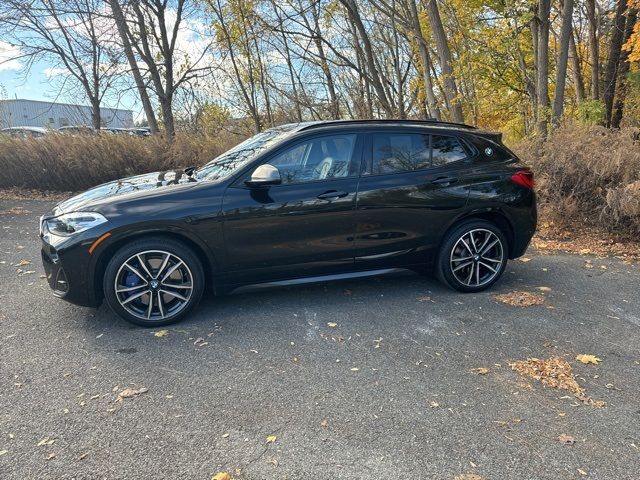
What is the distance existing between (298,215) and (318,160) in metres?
0.59

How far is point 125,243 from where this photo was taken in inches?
151

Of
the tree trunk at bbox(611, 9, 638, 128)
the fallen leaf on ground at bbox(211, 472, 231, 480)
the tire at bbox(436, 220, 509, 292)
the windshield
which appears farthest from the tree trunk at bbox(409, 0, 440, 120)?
the fallen leaf on ground at bbox(211, 472, 231, 480)

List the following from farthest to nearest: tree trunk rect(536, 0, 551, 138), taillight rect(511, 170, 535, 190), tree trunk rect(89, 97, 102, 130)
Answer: tree trunk rect(89, 97, 102, 130) < tree trunk rect(536, 0, 551, 138) < taillight rect(511, 170, 535, 190)

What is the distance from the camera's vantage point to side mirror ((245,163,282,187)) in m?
3.90

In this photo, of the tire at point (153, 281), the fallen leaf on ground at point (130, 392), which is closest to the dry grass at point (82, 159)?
the tire at point (153, 281)

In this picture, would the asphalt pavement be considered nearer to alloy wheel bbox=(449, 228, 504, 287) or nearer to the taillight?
alloy wheel bbox=(449, 228, 504, 287)

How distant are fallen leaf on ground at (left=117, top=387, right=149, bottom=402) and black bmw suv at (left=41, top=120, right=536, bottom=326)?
92 centimetres

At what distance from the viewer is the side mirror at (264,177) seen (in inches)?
154

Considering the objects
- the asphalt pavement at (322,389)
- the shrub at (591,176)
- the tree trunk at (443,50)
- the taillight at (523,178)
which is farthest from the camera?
the tree trunk at (443,50)

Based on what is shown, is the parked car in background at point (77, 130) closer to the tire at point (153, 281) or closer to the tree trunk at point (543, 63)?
the tire at point (153, 281)

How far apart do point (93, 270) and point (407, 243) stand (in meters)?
2.87

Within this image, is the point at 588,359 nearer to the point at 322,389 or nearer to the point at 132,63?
the point at 322,389

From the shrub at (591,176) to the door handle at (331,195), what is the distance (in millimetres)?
4385

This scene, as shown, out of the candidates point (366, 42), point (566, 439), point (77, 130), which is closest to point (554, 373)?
point (566, 439)
